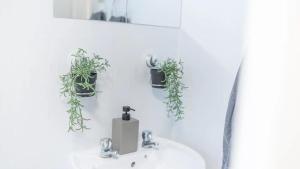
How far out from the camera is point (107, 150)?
1219 mm

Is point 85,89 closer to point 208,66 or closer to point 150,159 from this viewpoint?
point 150,159

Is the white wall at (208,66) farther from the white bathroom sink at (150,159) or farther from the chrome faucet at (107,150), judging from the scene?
the chrome faucet at (107,150)

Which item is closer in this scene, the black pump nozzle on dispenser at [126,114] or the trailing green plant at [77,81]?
the trailing green plant at [77,81]

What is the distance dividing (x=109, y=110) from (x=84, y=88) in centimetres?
25

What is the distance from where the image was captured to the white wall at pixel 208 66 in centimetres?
135

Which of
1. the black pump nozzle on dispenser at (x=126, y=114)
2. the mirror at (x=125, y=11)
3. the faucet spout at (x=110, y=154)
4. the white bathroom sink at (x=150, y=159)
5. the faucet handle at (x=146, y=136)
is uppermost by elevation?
the mirror at (x=125, y=11)

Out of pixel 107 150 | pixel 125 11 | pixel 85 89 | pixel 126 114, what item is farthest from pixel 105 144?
pixel 125 11

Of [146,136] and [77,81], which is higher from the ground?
[77,81]

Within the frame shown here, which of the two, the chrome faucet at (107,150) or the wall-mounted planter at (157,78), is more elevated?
the wall-mounted planter at (157,78)

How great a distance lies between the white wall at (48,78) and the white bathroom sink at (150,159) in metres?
0.07

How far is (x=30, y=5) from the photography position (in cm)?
100

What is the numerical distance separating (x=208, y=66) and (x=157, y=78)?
11.7 inches

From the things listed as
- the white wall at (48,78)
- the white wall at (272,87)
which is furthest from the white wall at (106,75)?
the white wall at (272,87)

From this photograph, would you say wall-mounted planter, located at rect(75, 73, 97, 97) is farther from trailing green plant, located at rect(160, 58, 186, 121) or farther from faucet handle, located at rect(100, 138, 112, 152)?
trailing green plant, located at rect(160, 58, 186, 121)
